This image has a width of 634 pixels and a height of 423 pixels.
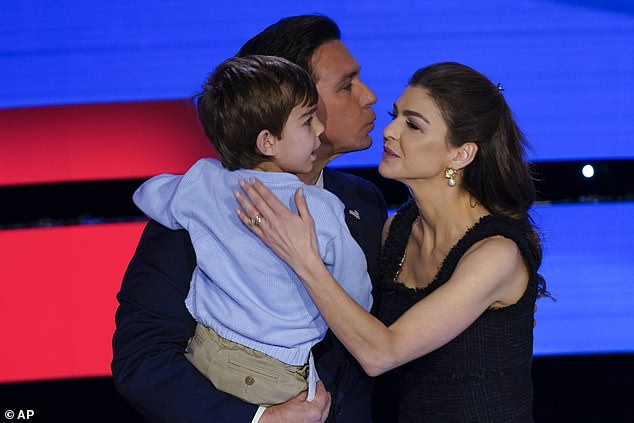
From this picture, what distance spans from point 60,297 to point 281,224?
1557mm

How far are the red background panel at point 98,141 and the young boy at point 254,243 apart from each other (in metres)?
1.06

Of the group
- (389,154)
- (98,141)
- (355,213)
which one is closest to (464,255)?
(389,154)

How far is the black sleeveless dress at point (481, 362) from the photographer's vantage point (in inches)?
85.4

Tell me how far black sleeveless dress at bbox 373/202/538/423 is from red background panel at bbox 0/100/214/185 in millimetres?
1162

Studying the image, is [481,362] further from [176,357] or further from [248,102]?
[248,102]

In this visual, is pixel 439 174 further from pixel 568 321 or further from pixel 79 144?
pixel 79 144

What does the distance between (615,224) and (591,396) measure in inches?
27.1

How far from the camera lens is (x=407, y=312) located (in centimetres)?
204

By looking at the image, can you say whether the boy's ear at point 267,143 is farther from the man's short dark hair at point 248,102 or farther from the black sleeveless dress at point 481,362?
the black sleeveless dress at point 481,362

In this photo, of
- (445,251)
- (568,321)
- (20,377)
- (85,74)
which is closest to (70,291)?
(20,377)

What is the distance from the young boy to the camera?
6.23 feet

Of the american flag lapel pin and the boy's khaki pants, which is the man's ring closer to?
the boy's khaki pants

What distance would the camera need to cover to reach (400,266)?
7.82 feet

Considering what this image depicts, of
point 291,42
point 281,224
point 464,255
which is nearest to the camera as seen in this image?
point 281,224
